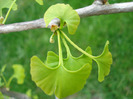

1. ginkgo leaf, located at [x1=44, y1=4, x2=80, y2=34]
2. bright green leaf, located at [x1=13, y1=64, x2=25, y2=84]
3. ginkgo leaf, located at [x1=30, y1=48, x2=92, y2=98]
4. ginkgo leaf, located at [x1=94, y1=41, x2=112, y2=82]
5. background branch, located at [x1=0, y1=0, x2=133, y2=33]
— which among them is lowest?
bright green leaf, located at [x1=13, y1=64, x2=25, y2=84]

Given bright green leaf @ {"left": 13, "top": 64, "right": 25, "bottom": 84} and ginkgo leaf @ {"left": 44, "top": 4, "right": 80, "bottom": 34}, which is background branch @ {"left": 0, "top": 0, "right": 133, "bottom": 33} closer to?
ginkgo leaf @ {"left": 44, "top": 4, "right": 80, "bottom": 34}

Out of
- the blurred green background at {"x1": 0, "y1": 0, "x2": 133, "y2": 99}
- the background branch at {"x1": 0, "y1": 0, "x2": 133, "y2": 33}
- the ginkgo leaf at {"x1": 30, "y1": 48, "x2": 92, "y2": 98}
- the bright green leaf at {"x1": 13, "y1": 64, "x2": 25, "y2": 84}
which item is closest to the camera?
the ginkgo leaf at {"x1": 30, "y1": 48, "x2": 92, "y2": 98}

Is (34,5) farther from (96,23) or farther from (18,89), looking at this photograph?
(18,89)

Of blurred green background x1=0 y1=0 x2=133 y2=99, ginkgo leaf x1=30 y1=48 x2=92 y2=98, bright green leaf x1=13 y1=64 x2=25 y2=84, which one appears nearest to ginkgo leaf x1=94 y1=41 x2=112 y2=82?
ginkgo leaf x1=30 y1=48 x2=92 y2=98

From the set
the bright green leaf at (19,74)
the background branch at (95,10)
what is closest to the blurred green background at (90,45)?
the bright green leaf at (19,74)

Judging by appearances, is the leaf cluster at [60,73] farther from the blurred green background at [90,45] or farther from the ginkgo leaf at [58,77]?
the blurred green background at [90,45]

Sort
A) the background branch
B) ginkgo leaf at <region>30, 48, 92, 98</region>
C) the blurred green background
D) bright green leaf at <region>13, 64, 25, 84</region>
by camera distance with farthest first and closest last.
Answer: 1. the blurred green background
2. bright green leaf at <region>13, 64, 25, 84</region>
3. the background branch
4. ginkgo leaf at <region>30, 48, 92, 98</region>

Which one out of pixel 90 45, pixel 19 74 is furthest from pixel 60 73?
pixel 90 45

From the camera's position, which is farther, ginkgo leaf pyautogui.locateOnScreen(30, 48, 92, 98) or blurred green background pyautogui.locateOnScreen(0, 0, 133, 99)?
blurred green background pyautogui.locateOnScreen(0, 0, 133, 99)

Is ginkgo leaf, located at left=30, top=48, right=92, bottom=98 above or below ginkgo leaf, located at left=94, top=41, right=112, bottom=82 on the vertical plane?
above
